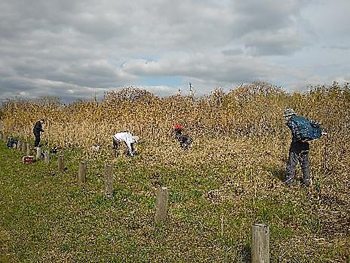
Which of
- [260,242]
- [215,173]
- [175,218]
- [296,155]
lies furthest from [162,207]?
[215,173]

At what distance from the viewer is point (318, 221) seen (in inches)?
255

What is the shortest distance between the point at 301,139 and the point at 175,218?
12.9 ft

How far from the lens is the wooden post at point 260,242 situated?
14.4ft

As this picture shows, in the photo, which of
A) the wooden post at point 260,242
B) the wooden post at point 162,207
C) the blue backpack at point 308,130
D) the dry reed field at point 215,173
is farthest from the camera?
the blue backpack at point 308,130

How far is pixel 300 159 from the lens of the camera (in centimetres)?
905

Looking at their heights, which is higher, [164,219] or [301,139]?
[301,139]

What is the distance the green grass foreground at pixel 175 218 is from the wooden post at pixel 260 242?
65 centimetres

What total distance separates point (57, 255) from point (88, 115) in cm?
1596

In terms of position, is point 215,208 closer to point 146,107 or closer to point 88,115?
point 146,107

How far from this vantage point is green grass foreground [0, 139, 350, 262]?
5.37m

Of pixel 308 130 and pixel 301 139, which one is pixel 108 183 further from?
pixel 308 130

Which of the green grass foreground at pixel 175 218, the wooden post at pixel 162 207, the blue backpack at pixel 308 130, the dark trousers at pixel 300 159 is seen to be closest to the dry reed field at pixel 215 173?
the green grass foreground at pixel 175 218

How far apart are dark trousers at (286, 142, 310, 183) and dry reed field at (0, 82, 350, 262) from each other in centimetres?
32

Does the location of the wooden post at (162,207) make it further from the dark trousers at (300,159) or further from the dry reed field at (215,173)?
the dark trousers at (300,159)
